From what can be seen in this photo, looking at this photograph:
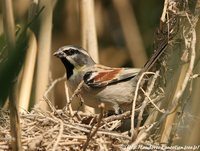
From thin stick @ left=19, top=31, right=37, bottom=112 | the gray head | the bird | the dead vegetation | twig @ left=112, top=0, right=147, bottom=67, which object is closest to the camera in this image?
the dead vegetation

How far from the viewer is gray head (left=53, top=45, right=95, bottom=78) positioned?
3.90 metres

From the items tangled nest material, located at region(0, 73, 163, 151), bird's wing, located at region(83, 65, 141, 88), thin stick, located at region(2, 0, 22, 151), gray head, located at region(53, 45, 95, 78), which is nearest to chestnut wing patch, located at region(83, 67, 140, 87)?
bird's wing, located at region(83, 65, 141, 88)

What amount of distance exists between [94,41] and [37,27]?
2.03 m

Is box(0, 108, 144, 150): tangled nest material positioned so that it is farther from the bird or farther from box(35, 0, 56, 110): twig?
the bird

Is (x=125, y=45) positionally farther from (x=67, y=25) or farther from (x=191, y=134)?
(x=191, y=134)

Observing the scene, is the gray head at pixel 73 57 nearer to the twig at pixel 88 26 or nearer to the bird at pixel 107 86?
the bird at pixel 107 86

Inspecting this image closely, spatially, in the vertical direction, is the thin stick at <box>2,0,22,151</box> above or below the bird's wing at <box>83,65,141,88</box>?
above

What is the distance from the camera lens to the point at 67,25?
18.5ft

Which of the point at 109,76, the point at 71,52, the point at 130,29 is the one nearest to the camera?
the point at 109,76

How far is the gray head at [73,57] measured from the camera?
390 centimetres

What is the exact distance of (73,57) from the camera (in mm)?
4008

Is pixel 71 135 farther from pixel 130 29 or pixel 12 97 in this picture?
pixel 130 29

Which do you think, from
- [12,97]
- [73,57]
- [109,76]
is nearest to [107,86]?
[109,76]

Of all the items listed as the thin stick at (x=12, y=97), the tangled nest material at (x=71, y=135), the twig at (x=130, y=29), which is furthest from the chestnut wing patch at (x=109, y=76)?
the thin stick at (x=12, y=97)
